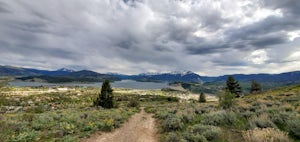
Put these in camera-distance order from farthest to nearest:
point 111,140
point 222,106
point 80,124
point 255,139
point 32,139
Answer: point 222,106
point 80,124
point 111,140
point 32,139
point 255,139

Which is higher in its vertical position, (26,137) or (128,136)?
(26,137)

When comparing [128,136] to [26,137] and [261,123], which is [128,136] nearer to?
[26,137]

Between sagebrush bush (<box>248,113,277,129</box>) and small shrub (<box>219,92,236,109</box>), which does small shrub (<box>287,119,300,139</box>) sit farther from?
small shrub (<box>219,92,236,109</box>)

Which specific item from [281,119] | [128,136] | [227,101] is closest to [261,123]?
[281,119]

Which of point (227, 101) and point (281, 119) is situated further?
point (227, 101)

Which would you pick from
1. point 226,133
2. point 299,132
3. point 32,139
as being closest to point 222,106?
point 226,133

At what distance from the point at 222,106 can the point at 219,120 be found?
25.0ft

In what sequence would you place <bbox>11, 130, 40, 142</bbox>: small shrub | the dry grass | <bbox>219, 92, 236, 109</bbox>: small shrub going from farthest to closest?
<bbox>219, 92, 236, 109</bbox>: small shrub
<bbox>11, 130, 40, 142</bbox>: small shrub
the dry grass

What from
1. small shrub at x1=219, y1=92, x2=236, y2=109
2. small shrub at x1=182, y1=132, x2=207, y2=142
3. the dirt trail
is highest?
small shrub at x1=219, y1=92, x2=236, y2=109

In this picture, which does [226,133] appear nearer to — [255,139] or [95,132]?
[255,139]

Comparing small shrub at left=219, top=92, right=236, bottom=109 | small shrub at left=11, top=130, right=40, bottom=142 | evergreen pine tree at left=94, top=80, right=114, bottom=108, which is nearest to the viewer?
small shrub at left=11, top=130, right=40, bottom=142

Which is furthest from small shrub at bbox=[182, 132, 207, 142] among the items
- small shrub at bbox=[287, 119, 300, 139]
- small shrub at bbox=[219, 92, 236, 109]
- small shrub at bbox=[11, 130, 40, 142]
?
small shrub at bbox=[219, 92, 236, 109]

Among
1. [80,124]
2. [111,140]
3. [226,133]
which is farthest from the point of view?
[80,124]

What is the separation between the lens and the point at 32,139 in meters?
9.41
